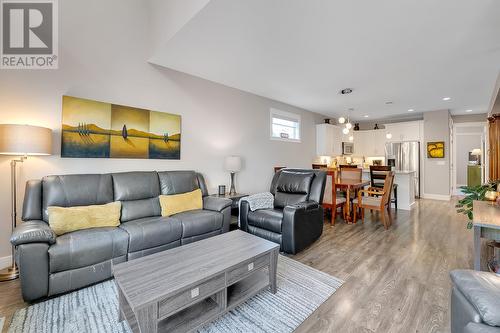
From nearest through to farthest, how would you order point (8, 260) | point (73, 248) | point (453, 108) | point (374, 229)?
point (73, 248) < point (8, 260) < point (374, 229) < point (453, 108)

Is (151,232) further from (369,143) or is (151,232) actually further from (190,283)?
(369,143)

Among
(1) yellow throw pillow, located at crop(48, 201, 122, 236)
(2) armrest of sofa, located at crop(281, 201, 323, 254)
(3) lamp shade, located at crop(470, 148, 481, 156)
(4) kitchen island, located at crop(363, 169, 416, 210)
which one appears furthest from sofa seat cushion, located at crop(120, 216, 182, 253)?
(3) lamp shade, located at crop(470, 148, 481, 156)

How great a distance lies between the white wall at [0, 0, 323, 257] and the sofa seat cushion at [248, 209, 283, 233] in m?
1.26

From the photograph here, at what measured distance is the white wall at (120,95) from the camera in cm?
249

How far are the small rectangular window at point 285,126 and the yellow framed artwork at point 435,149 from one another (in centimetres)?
408

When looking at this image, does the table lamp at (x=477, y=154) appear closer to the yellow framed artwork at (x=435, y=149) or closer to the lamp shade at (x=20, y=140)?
the yellow framed artwork at (x=435, y=149)

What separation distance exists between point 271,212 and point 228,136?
1.94 m

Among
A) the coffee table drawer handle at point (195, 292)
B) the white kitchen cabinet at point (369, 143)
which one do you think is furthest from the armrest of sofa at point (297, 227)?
the white kitchen cabinet at point (369, 143)

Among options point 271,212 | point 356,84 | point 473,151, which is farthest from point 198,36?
point 473,151

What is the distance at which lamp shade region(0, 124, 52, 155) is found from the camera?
207 cm

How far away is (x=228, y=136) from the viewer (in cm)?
440

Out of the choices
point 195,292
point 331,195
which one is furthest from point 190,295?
point 331,195

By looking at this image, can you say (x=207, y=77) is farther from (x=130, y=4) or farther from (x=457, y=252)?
(x=457, y=252)

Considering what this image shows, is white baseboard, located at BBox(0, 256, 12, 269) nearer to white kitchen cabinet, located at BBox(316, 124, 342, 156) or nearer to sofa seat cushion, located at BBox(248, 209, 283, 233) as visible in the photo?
sofa seat cushion, located at BBox(248, 209, 283, 233)
